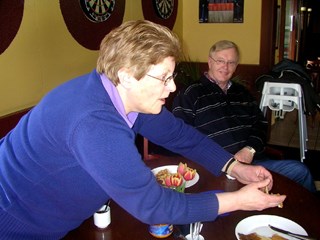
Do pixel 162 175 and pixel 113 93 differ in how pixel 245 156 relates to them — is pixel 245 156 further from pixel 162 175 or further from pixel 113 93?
pixel 113 93

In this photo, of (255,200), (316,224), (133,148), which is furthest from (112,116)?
(316,224)

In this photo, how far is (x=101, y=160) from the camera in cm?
83

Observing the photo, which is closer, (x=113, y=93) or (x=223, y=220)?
(x=113, y=93)

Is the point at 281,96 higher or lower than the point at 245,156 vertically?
higher

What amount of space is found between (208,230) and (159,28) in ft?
2.19

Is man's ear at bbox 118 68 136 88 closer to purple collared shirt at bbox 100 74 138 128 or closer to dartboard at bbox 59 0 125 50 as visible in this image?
purple collared shirt at bbox 100 74 138 128

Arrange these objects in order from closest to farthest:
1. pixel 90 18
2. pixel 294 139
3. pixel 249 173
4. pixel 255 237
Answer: pixel 255 237 → pixel 249 173 → pixel 90 18 → pixel 294 139

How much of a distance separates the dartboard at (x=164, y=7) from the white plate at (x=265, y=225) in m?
2.55

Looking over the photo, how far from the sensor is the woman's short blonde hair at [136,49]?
91 cm

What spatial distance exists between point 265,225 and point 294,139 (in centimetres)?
356

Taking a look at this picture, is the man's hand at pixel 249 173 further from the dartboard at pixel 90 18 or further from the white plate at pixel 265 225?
the dartboard at pixel 90 18

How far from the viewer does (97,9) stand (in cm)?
250

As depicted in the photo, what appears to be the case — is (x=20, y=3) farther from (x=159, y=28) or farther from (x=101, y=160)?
(x=101, y=160)

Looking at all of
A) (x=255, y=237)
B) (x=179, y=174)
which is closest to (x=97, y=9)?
(x=179, y=174)
